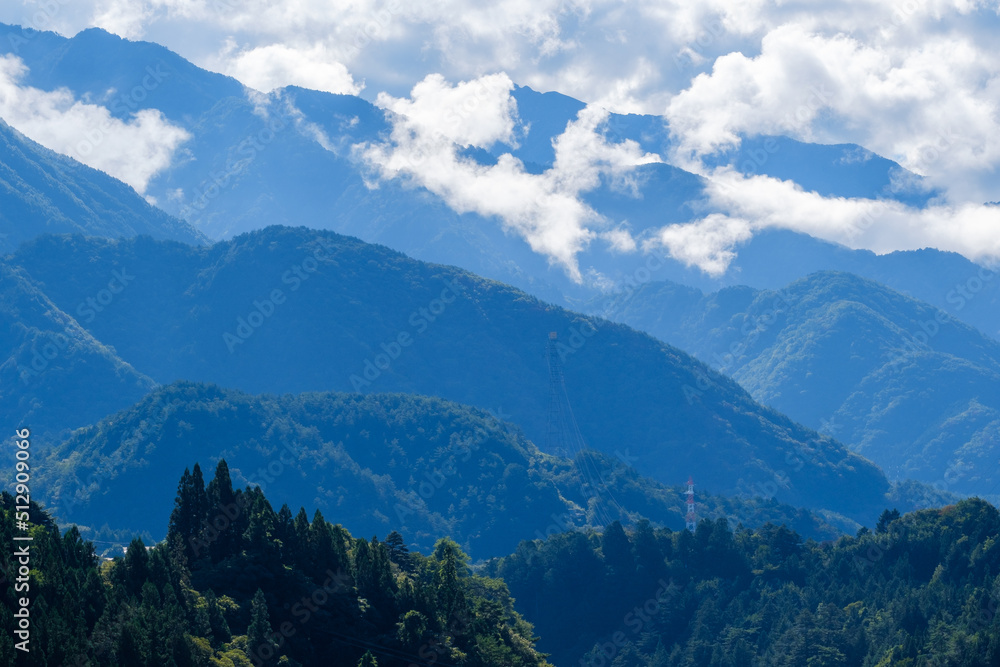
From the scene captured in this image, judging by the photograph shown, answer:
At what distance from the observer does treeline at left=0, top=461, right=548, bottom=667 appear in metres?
79.3

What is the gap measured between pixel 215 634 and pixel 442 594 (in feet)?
81.7

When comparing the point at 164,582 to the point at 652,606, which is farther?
the point at 652,606

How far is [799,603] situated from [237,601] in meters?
99.3

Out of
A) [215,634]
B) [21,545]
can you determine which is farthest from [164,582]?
[21,545]

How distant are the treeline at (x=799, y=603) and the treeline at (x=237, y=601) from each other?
49.9 m

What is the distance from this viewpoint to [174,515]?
103 m

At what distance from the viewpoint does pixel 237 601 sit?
95.2m

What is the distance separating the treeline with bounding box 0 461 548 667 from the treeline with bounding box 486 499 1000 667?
49869mm

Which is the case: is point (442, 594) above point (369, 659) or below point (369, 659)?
above

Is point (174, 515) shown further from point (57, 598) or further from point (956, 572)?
point (956, 572)

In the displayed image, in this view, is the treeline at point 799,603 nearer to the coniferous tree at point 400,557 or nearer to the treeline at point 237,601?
the treeline at point 237,601

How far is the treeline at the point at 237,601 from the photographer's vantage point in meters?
79.3

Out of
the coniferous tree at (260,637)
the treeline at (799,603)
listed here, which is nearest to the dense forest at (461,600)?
the coniferous tree at (260,637)

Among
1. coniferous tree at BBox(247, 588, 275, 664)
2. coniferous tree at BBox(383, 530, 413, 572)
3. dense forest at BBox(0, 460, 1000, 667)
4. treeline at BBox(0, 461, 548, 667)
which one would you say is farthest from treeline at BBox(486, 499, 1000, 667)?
coniferous tree at BBox(247, 588, 275, 664)
